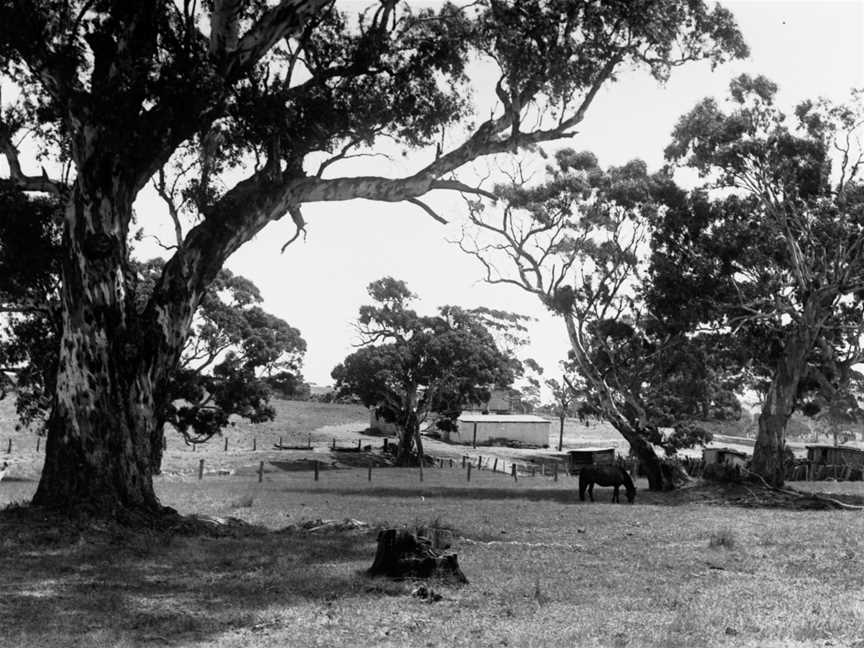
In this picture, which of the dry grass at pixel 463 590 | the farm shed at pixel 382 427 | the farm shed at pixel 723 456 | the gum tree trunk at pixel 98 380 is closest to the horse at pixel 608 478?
the dry grass at pixel 463 590

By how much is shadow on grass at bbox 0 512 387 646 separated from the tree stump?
399 millimetres

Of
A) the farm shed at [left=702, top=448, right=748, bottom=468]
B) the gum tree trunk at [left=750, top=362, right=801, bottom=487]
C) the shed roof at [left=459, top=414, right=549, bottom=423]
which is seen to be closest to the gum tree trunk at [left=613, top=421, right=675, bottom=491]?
the gum tree trunk at [left=750, top=362, right=801, bottom=487]

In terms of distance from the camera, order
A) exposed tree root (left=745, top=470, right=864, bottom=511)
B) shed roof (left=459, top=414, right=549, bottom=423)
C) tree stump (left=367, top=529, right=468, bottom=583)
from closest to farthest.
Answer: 1. tree stump (left=367, top=529, right=468, bottom=583)
2. exposed tree root (left=745, top=470, right=864, bottom=511)
3. shed roof (left=459, top=414, right=549, bottom=423)

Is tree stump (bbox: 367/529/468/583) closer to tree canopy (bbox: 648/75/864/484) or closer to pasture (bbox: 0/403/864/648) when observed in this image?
pasture (bbox: 0/403/864/648)

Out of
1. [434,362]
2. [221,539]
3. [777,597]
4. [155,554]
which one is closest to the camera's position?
[777,597]

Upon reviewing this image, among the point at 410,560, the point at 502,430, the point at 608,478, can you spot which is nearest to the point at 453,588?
the point at 410,560

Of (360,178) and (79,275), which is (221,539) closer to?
(79,275)

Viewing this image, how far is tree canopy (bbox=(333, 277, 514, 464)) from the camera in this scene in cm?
6041

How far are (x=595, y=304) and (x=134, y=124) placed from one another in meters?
28.3

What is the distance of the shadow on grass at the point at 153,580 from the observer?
8.55m

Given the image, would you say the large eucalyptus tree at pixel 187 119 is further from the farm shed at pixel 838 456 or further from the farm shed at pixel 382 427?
the farm shed at pixel 382 427

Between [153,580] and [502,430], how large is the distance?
76547 mm

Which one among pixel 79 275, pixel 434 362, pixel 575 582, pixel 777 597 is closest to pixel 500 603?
pixel 575 582

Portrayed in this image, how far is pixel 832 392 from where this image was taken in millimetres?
35875
